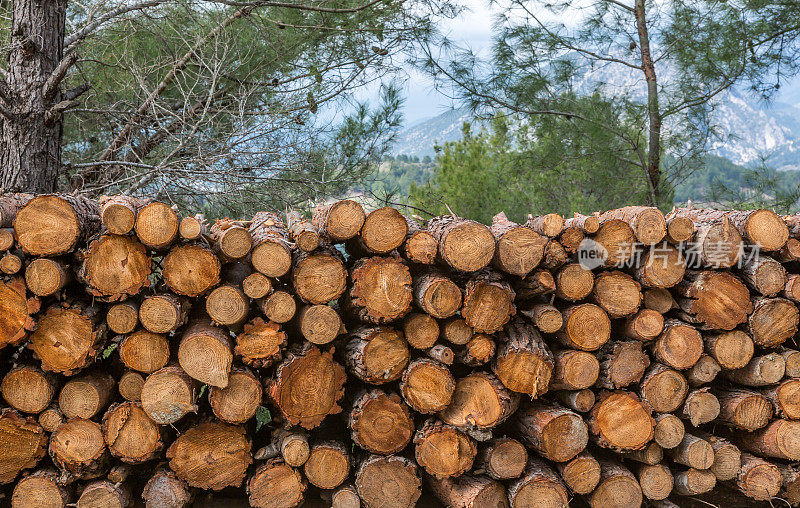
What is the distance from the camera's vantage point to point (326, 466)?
1.96 metres

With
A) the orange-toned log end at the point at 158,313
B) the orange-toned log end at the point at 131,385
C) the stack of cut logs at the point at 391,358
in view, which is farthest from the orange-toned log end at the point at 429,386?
the orange-toned log end at the point at 131,385

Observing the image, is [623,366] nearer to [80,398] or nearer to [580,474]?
[580,474]

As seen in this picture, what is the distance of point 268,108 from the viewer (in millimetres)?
4109

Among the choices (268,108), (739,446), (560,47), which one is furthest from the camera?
(560,47)

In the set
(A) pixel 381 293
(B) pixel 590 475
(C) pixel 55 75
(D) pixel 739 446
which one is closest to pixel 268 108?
(C) pixel 55 75

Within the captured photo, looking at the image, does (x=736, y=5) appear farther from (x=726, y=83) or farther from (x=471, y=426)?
(x=471, y=426)

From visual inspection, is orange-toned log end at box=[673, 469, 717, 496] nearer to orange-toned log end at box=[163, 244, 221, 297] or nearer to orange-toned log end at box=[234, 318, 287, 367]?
orange-toned log end at box=[234, 318, 287, 367]

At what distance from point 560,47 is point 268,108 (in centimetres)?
328

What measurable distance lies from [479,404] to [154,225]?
141cm

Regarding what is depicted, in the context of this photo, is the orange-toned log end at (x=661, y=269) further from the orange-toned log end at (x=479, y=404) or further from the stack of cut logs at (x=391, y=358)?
the orange-toned log end at (x=479, y=404)

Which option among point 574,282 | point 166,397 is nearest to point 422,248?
point 574,282

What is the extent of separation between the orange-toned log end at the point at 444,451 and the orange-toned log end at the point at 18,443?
1.44m

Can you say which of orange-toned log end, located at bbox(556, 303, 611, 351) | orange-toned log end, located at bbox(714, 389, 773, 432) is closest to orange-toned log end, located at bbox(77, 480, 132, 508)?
orange-toned log end, located at bbox(556, 303, 611, 351)

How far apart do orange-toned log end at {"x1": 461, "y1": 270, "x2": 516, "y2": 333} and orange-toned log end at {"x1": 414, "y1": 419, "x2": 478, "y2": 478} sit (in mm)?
437
